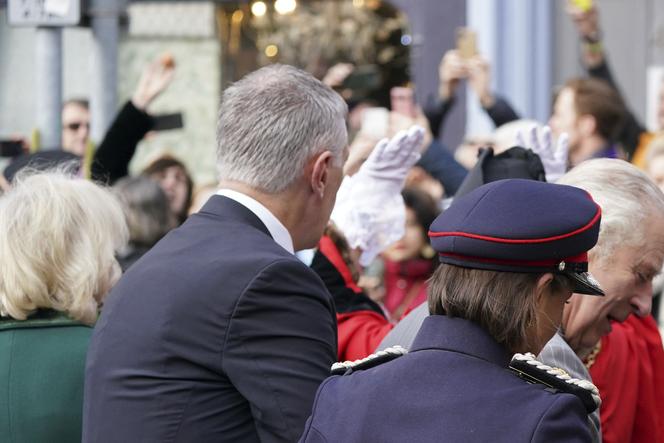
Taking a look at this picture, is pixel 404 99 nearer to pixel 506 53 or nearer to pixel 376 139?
pixel 376 139

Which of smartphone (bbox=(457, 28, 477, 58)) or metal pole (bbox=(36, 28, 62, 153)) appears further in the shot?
smartphone (bbox=(457, 28, 477, 58))

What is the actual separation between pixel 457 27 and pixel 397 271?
4.37 m

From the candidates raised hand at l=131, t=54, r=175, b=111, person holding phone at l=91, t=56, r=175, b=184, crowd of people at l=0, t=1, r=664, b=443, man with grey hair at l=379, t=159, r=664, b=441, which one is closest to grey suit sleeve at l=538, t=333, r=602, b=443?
crowd of people at l=0, t=1, r=664, b=443

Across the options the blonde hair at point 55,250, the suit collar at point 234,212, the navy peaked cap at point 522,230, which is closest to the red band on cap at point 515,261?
the navy peaked cap at point 522,230

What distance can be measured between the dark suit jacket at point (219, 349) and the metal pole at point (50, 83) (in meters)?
2.86

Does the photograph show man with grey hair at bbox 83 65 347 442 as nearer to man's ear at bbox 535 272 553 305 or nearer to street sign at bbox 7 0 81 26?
man's ear at bbox 535 272 553 305

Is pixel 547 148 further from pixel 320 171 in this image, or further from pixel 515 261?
pixel 515 261

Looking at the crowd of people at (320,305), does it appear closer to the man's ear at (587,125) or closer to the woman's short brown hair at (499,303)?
the woman's short brown hair at (499,303)

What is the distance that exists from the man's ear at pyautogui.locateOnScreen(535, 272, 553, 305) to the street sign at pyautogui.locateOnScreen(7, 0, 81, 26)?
3544mm

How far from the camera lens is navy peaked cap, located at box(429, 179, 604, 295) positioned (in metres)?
2.16

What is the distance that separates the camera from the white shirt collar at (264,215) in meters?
2.81

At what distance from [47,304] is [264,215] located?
28.4 inches

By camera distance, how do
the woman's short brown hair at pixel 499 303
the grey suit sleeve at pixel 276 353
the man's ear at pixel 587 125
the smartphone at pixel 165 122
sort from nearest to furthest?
the woman's short brown hair at pixel 499 303 → the grey suit sleeve at pixel 276 353 → the smartphone at pixel 165 122 → the man's ear at pixel 587 125

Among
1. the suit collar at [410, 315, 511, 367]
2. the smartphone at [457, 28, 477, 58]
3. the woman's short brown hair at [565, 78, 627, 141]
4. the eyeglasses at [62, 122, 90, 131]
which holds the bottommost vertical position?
the suit collar at [410, 315, 511, 367]
